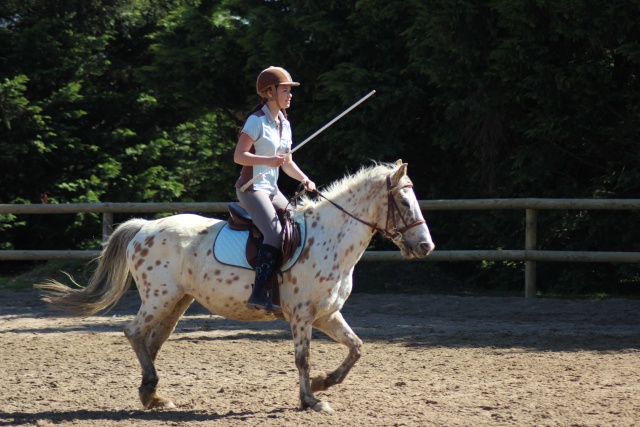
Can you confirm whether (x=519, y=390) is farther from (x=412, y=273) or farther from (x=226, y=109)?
(x=226, y=109)

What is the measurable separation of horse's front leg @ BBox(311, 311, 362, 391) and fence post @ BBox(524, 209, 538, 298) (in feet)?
18.0

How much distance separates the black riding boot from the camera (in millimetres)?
6031

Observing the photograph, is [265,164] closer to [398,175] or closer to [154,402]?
[398,175]

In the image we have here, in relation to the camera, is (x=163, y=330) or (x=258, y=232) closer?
(x=258, y=232)

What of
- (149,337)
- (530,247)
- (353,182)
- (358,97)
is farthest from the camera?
(358,97)

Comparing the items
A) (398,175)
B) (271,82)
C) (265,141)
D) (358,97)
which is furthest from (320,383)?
(358,97)

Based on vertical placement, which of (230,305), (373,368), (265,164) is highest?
(265,164)

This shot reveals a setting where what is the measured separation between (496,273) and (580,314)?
325 cm

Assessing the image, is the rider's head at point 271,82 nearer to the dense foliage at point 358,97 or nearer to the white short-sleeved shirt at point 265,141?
the white short-sleeved shirt at point 265,141

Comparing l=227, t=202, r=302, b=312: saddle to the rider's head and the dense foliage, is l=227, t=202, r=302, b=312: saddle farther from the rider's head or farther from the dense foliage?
the dense foliage

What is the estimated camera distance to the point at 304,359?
604 centimetres

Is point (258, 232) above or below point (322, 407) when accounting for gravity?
above

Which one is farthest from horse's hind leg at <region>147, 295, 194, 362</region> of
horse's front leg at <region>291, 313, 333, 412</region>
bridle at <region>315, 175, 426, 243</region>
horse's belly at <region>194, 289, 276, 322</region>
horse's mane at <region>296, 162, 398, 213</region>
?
bridle at <region>315, 175, 426, 243</region>

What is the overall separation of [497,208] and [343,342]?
5.67 m
